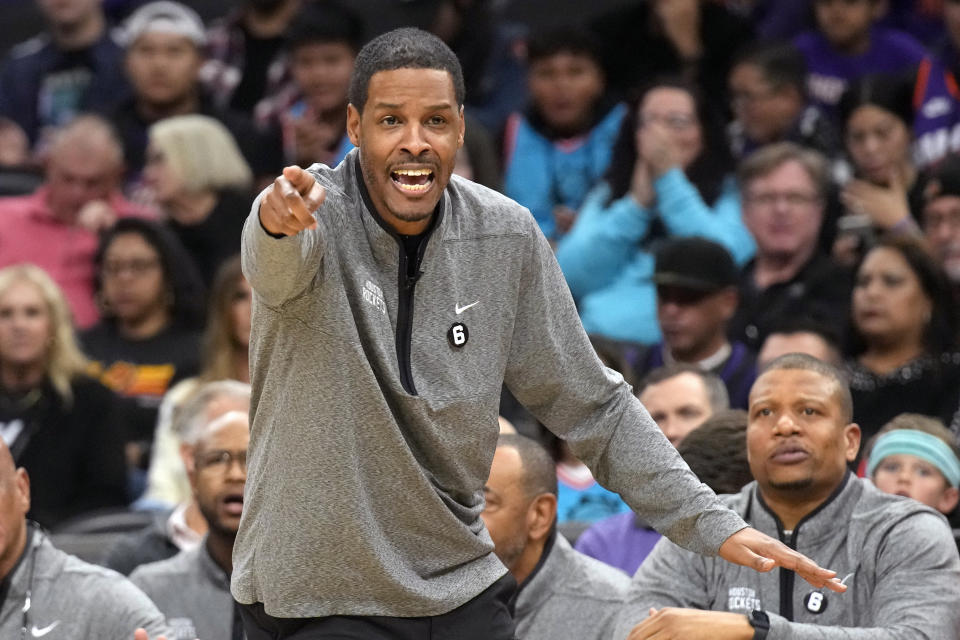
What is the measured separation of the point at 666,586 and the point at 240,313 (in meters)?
2.72

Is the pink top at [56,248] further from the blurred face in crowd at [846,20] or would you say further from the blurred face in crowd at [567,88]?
the blurred face in crowd at [846,20]

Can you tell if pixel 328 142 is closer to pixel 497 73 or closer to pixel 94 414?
pixel 497 73

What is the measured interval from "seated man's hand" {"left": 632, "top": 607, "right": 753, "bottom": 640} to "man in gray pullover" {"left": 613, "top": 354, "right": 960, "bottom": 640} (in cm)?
21

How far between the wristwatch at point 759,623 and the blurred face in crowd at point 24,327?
143 inches

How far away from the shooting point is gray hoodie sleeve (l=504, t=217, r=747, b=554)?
3242mm

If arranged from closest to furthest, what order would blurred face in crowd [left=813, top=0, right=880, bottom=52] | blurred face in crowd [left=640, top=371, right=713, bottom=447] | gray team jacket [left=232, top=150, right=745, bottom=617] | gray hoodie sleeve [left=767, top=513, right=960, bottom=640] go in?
gray team jacket [left=232, top=150, right=745, bottom=617], gray hoodie sleeve [left=767, top=513, right=960, bottom=640], blurred face in crowd [left=640, top=371, right=713, bottom=447], blurred face in crowd [left=813, top=0, right=880, bottom=52]

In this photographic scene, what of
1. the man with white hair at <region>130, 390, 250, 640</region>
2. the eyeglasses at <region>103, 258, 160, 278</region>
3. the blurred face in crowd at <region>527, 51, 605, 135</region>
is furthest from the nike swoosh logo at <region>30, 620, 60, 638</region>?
the blurred face in crowd at <region>527, 51, 605, 135</region>

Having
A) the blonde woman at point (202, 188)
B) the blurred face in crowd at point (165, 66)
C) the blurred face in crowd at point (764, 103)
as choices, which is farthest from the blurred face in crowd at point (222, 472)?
the blurred face in crowd at point (165, 66)

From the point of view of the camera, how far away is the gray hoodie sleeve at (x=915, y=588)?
13.1 ft

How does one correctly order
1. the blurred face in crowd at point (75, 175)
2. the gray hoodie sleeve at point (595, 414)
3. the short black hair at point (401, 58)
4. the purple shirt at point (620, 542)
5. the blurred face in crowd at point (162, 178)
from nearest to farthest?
1. the short black hair at point (401, 58)
2. the gray hoodie sleeve at point (595, 414)
3. the purple shirt at point (620, 542)
4. the blurred face in crowd at point (162, 178)
5. the blurred face in crowd at point (75, 175)

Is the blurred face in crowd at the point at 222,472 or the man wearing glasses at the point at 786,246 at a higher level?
the man wearing glasses at the point at 786,246

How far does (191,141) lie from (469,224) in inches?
193

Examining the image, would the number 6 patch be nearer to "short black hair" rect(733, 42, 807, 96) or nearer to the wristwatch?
the wristwatch

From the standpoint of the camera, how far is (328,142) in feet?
26.4
